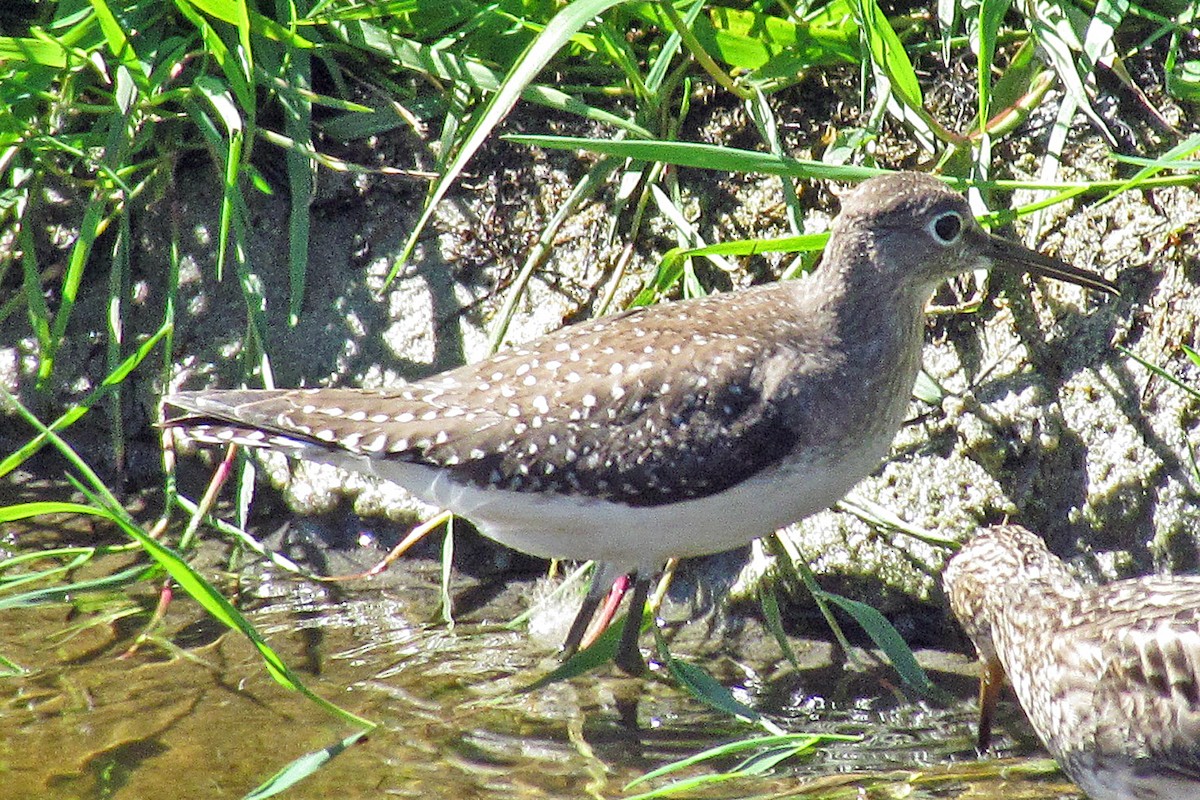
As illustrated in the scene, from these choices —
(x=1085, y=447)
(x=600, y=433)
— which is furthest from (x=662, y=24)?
(x=1085, y=447)

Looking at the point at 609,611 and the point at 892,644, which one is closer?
the point at 892,644

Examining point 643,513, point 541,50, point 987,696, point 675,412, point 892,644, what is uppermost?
point 541,50

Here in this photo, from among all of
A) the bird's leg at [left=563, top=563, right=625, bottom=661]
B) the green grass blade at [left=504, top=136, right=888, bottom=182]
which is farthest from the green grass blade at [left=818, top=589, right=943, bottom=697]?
the green grass blade at [left=504, top=136, right=888, bottom=182]

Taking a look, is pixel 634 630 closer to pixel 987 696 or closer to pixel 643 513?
pixel 643 513

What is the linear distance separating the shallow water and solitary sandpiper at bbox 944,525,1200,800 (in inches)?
15.5

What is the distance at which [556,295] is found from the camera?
24.1ft

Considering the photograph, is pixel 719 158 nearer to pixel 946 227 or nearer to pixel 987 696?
pixel 946 227

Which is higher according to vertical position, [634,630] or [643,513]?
[643,513]

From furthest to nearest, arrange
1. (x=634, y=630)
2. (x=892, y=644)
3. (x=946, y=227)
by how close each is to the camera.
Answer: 1. (x=634, y=630)
2. (x=946, y=227)
3. (x=892, y=644)

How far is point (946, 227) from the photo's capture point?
20.3 ft

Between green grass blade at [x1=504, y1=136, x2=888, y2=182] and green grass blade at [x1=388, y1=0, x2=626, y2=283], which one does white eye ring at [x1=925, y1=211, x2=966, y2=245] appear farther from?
green grass blade at [x1=388, y1=0, x2=626, y2=283]

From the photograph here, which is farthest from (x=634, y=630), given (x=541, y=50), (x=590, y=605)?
(x=541, y=50)

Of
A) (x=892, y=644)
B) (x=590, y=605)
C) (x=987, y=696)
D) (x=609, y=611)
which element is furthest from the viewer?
(x=609, y=611)

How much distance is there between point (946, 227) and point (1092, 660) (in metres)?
1.74
